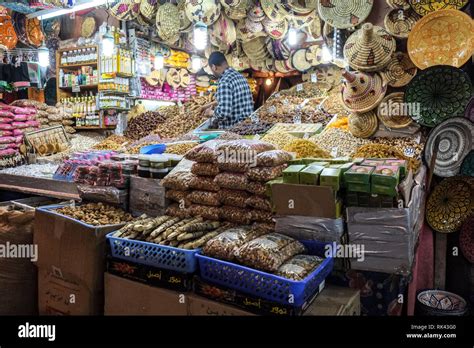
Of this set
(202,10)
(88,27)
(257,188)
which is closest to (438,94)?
(257,188)

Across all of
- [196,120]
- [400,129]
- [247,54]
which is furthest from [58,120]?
[400,129]

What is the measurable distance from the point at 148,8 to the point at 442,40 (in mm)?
4716

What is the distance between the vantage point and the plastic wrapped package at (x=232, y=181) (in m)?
2.27

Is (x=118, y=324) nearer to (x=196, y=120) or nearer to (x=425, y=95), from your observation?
(x=425, y=95)

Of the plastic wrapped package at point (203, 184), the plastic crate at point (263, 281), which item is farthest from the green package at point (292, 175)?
the plastic wrapped package at point (203, 184)

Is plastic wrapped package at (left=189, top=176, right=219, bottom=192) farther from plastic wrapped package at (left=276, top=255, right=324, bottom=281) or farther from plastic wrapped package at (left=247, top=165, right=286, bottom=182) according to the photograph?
plastic wrapped package at (left=276, top=255, right=324, bottom=281)

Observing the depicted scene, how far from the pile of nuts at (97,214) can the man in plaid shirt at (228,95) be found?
269 cm

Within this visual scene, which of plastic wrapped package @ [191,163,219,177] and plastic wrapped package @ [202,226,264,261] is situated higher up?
plastic wrapped package @ [191,163,219,177]

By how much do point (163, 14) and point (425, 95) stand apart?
466cm

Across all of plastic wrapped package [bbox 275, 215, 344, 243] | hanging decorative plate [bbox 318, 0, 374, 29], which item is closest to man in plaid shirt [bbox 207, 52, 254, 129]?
hanging decorative plate [bbox 318, 0, 374, 29]

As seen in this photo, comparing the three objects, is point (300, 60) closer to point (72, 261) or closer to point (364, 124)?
point (364, 124)

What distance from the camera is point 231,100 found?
5180mm

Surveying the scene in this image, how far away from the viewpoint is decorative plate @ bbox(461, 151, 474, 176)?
9.98 feet

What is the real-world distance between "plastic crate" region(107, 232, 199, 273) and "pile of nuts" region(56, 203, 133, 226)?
0.25 m
